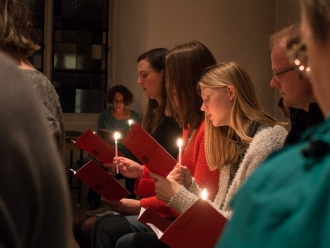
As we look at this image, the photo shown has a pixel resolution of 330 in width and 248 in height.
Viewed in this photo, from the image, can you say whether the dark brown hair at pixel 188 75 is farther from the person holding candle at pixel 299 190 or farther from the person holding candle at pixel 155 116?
the person holding candle at pixel 299 190

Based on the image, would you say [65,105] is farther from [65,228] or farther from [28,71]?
[65,228]

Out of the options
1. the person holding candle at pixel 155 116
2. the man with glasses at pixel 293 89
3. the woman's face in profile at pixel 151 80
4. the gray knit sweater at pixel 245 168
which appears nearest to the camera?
the man with glasses at pixel 293 89

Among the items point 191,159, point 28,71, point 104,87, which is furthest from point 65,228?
point 104,87

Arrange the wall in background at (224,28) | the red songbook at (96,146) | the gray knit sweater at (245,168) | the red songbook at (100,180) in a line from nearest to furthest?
the gray knit sweater at (245,168) < the red songbook at (100,180) < the red songbook at (96,146) < the wall in background at (224,28)

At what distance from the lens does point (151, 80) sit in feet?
11.5

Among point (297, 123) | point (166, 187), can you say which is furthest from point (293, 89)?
point (166, 187)

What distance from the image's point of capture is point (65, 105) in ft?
26.1

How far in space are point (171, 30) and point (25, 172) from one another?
5369 mm

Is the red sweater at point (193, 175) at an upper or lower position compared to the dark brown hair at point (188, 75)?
lower

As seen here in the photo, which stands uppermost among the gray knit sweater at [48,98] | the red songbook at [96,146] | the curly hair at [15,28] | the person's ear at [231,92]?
the curly hair at [15,28]

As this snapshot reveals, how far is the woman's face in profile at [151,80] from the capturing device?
3.49 m

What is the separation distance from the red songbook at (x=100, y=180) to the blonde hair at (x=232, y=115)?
2.14 feet

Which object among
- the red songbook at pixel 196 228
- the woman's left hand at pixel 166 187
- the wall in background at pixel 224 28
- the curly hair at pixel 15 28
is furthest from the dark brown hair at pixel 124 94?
the curly hair at pixel 15 28

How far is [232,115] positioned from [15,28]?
1225mm
